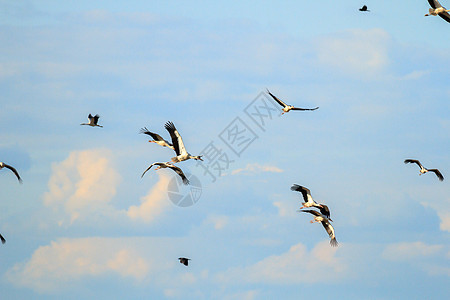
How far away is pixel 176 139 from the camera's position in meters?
68.9

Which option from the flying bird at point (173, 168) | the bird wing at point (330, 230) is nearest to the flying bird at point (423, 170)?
the bird wing at point (330, 230)

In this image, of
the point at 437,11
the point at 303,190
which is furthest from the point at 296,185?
the point at 437,11

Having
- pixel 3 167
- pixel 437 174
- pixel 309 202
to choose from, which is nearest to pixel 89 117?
pixel 3 167

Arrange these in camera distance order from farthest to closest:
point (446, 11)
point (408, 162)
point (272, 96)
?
point (408, 162) < point (272, 96) < point (446, 11)

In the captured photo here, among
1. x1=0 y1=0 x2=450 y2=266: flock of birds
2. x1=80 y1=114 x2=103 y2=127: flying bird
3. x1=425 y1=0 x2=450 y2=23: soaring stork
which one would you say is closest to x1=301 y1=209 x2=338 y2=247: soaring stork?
x1=0 y1=0 x2=450 y2=266: flock of birds

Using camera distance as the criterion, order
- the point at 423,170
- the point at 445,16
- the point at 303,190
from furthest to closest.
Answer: the point at 423,170 < the point at 303,190 < the point at 445,16

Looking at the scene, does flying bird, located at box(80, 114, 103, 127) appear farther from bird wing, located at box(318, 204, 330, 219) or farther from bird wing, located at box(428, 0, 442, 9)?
bird wing, located at box(428, 0, 442, 9)

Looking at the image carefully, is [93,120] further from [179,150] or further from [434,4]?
[434,4]

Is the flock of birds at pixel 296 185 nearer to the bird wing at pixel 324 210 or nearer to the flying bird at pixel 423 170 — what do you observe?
the bird wing at pixel 324 210

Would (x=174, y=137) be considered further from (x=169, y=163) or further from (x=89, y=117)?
(x=89, y=117)

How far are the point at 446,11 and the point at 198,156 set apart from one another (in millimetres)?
22111

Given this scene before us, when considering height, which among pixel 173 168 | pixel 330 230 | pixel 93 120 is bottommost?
pixel 330 230

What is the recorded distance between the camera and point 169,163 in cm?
7194

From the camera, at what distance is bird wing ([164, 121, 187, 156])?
221 feet
